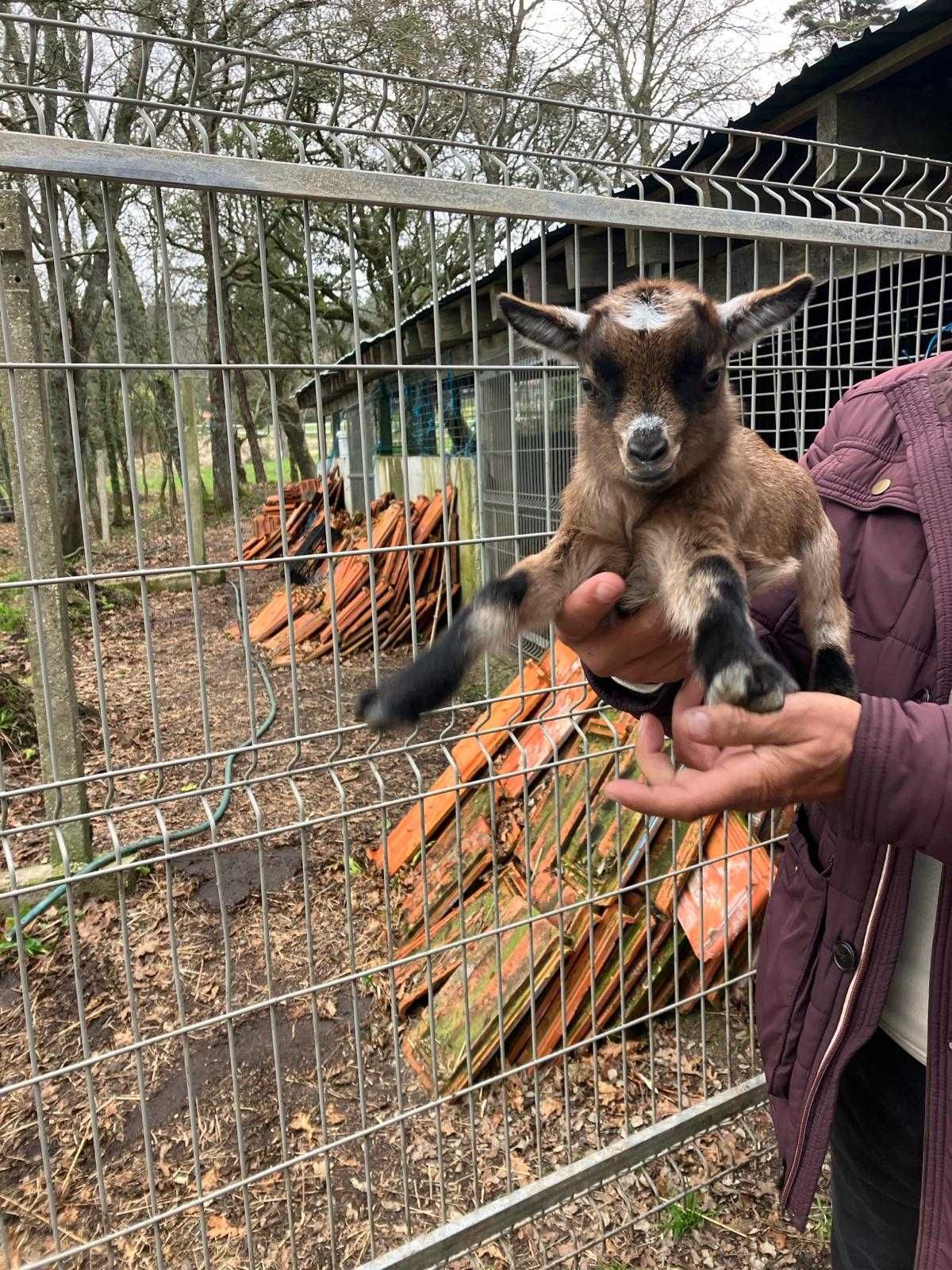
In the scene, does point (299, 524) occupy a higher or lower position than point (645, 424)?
lower

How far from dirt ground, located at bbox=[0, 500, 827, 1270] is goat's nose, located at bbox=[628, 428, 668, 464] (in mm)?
1044

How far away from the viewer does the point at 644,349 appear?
73.2 inches

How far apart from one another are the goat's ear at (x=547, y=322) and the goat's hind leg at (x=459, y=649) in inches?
24.3

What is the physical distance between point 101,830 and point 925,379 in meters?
5.06

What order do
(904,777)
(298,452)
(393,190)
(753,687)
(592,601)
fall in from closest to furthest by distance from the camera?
(904,777) < (753,687) < (592,601) < (393,190) < (298,452)

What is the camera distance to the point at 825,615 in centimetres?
189

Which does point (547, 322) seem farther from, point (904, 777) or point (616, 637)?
point (904, 777)

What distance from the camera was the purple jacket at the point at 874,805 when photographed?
4.23 ft

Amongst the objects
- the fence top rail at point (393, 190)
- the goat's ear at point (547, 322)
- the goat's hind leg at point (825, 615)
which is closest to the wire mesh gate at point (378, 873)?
the fence top rail at point (393, 190)

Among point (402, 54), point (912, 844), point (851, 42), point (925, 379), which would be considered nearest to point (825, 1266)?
point (912, 844)

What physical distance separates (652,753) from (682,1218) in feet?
6.88

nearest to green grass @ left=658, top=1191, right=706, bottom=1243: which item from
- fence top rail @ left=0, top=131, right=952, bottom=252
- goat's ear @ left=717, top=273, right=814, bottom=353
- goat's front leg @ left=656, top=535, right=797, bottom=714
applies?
goat's front leg @ left=656, top=535, right=797, bottom=714

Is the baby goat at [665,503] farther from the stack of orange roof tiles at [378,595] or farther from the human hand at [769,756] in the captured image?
the stack of orange roof tiles at [378,595]

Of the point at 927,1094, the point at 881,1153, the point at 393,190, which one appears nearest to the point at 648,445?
the point at 393,190
